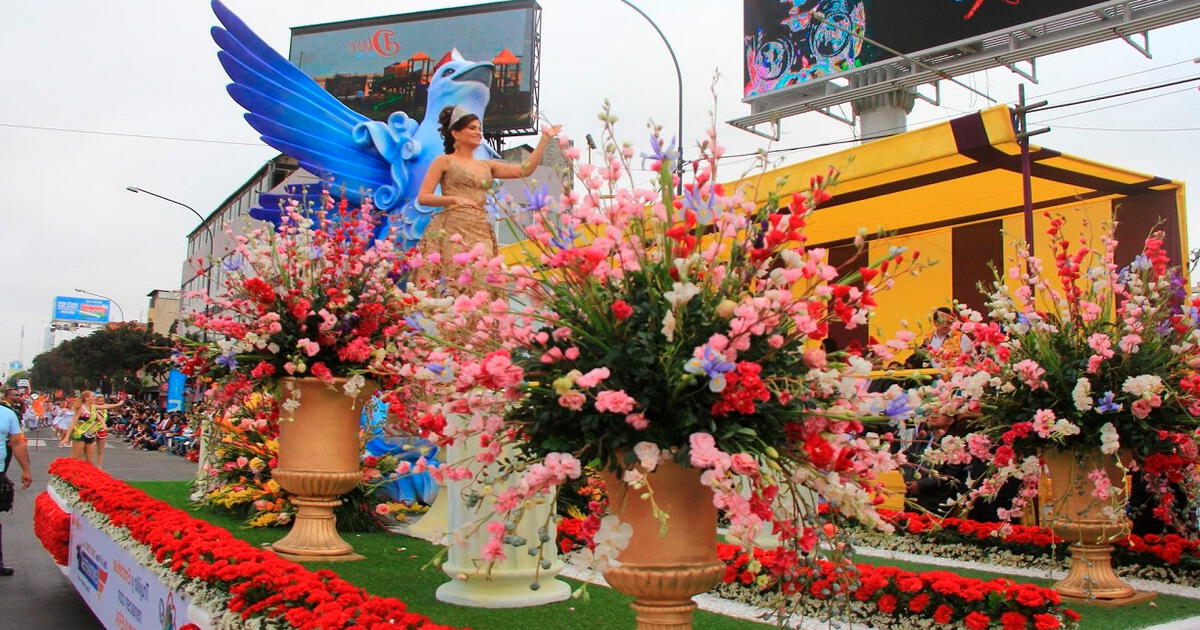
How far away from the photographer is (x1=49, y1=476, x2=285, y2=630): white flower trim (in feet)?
12.1

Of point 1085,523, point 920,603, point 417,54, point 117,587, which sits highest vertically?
point 417,54

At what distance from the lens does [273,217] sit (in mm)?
11945

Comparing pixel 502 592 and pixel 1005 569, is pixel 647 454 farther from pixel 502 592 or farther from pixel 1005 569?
pixel 1005 569

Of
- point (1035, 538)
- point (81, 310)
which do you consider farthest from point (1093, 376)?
point (81, 310)

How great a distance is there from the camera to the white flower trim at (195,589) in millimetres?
3693

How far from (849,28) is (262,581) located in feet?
72.3

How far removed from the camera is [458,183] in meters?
7.46

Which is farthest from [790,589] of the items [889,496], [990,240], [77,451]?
[77,451]

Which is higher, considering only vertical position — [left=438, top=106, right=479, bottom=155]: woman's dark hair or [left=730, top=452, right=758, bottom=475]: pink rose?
[left=438, top=106, right=479, bottom=155]: woman's dark hair

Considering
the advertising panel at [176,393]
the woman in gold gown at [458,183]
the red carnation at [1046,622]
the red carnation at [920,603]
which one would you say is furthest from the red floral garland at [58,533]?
the advertising panel at [176,393]

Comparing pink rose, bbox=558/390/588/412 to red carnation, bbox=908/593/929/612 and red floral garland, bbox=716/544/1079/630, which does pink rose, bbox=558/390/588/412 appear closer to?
red floral garland, bbox=716/544/1079/630

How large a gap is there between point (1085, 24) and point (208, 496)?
1822 cm

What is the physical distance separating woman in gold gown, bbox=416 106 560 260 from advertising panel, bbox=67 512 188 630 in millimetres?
2977

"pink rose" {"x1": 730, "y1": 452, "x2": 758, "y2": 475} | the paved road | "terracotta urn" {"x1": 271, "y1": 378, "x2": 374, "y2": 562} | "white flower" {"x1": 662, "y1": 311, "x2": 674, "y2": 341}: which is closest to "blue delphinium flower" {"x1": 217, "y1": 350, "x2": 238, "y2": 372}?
"terracotta urn" {"x1": 271, "y1": 378, "x2": 374, "y2": 562}
